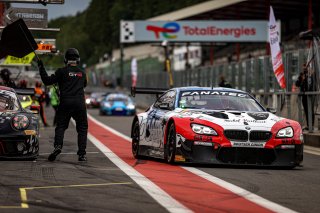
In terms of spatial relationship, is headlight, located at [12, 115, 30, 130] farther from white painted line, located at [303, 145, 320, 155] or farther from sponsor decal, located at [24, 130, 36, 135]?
white painted line, located at [303, 145, 320, 155]

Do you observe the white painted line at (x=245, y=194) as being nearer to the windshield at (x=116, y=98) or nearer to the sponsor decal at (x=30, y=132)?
the sponsor decal at (x=30, y=132)

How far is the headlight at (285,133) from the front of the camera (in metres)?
13.9

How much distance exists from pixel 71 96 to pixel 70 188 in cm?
469

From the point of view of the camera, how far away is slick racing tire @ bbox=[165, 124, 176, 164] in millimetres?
13855

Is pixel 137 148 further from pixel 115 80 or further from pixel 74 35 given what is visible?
pixel 74 35

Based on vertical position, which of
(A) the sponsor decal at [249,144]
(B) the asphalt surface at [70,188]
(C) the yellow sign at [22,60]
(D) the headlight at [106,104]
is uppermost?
(C) the yellow sign at [22,60]

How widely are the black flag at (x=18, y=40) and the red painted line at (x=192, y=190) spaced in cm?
246

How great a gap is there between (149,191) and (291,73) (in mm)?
16551

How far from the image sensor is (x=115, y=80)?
9906 cm

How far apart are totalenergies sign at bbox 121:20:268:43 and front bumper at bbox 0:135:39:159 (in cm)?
4766

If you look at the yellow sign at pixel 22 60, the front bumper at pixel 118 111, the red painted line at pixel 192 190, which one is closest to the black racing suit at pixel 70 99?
the red painted line at pixel 192 190

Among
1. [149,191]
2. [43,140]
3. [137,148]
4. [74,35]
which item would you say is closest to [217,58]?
[43,140]

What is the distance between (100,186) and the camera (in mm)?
10375

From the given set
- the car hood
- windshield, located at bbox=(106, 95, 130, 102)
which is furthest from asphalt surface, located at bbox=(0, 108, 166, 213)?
windshield, located at bbox=(106, 95, 130, 102)
